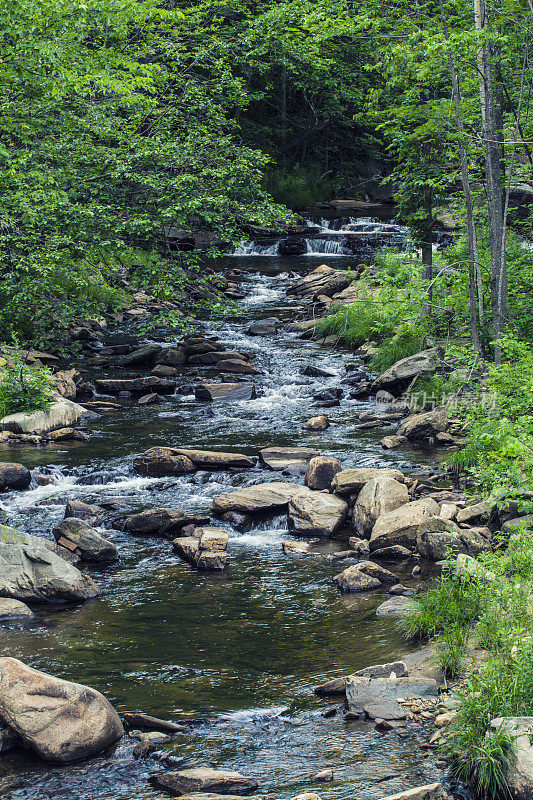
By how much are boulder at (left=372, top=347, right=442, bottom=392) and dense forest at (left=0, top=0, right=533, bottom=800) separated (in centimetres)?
6

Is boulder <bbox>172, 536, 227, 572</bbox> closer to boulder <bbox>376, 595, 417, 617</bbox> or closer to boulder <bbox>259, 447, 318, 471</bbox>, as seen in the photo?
boulder <bbox>376, 595, 417, 617</bbox>

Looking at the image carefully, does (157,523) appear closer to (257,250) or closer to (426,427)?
(426,427)

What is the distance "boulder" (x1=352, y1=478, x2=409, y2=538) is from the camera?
31.9ft

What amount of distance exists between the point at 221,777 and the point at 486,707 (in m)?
1.82

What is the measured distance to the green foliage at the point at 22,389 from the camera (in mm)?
14352

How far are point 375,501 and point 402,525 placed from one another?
75 cm

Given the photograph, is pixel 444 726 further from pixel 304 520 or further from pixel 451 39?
pixel 451 39

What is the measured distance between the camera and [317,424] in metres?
13.9

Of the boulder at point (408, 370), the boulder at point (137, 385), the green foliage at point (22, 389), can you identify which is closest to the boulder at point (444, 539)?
the boulder at point (408, 370)

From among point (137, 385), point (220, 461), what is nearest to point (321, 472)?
point (220, 461)

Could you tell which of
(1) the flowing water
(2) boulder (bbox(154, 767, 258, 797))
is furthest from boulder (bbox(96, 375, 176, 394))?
(2) boulder (bbox(154, 767, 258, 797))

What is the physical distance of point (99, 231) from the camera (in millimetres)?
15531

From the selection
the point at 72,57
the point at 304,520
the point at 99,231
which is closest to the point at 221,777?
the point at 304,520

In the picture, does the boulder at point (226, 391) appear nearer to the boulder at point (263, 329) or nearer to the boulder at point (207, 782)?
the boulder at point (263, 329)
